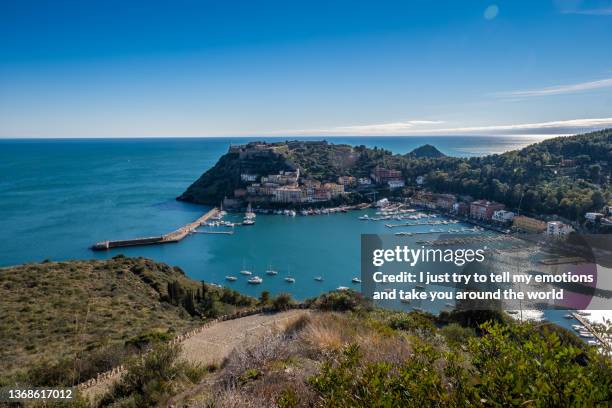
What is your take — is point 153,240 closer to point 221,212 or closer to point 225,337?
point 221,212

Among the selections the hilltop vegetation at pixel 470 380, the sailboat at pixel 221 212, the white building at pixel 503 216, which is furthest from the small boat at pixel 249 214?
the hilltop vegetation at pixel 470 380

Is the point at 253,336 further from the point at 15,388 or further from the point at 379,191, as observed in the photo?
the point at 379,191

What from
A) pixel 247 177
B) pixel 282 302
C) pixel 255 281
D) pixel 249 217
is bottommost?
pixel 255 281

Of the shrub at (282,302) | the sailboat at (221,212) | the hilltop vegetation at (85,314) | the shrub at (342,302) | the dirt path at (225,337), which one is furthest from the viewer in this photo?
the sailboat at (221,212)

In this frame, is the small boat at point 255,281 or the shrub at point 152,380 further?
the small boat at point 255,281

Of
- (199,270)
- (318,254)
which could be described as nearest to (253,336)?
(199,270)

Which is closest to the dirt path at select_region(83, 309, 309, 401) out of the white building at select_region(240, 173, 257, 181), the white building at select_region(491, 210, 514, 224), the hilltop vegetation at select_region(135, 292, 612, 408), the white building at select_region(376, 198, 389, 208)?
the hilltop vegetation at select_region(135, 292, 612, 408)

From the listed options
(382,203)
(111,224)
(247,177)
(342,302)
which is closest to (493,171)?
(382,203)

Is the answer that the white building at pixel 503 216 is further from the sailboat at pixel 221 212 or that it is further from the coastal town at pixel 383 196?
the sailboat at pixel 221 212
